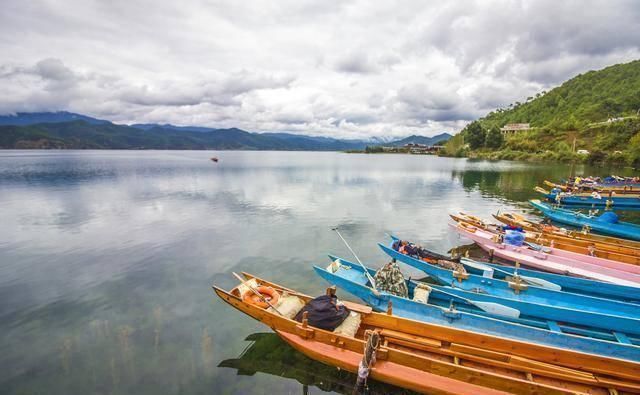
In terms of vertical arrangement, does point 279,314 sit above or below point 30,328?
above

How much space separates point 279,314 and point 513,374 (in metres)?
7.09

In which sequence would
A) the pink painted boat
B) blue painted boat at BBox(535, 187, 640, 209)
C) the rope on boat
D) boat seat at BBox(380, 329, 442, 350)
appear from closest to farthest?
the rope on boat
boat seat at BBox(380, 329, 442, 350)
the pink painted boat
blue painted boat at BBox(535, 187, 640, 209)

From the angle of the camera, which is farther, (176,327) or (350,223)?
(350,223)

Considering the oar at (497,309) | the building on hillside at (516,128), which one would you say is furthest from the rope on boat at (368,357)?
the building on hillside at (516,128)

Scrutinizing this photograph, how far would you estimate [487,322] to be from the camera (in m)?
9.66

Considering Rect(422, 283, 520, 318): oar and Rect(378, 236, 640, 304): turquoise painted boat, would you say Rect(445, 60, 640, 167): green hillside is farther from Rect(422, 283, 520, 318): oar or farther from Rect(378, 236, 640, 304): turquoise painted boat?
Rect(422, 283, 520, 318): oar

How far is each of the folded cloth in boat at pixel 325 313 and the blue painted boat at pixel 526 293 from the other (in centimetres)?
537

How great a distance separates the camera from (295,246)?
21656 millimetres

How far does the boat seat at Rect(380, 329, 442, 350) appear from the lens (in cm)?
879

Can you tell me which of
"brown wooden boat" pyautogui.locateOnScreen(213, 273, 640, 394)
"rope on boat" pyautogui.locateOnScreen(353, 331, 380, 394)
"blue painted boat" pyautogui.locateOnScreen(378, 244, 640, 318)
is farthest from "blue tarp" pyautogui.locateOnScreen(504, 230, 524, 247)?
"rope on boat" pyautogui.locateOnScreen(353, 331, 380, 394)

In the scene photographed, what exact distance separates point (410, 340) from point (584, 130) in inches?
6030

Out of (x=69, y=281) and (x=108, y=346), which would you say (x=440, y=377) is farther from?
(x=69, y=281)

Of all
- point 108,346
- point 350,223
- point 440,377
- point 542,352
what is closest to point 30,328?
point 108,346

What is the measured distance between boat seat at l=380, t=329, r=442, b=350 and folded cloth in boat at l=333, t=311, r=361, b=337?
0.85 m
